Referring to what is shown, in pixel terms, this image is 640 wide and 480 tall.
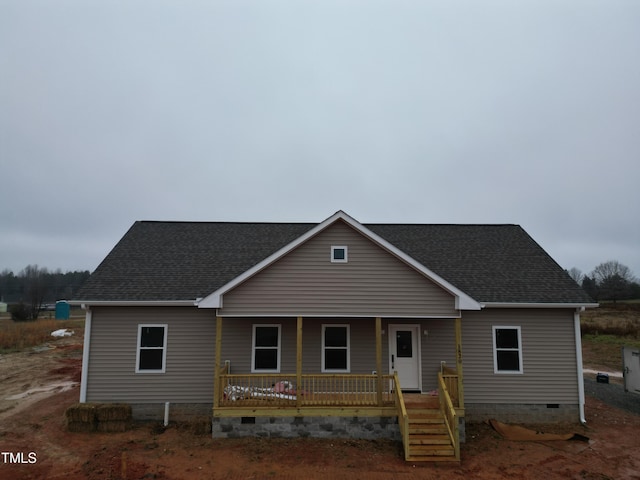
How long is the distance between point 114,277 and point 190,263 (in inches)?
97.2

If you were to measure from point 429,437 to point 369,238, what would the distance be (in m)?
5.39

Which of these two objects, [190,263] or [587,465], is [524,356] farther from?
[190,263]

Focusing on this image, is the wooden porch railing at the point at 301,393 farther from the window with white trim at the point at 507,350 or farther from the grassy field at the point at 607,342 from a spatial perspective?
the grassy field at the point at 607,342

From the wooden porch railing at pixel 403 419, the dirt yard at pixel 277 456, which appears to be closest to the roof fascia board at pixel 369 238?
the wooden porch railing at pixel 403 419

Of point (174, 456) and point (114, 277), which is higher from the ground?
point (114, 277)

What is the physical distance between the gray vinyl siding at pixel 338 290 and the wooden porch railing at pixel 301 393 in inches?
70.6

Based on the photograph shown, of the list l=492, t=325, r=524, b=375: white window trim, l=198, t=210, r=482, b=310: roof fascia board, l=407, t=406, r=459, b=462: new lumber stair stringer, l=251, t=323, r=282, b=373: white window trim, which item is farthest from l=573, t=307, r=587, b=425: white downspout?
l=251, t=323, r=282, b=373: white window trim

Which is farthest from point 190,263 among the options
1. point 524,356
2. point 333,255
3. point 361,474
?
point 524,356

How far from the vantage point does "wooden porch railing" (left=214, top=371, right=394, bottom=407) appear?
10625mm

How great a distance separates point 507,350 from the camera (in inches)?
489

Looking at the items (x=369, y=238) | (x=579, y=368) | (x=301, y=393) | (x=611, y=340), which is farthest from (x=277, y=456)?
(x=611, y=340)

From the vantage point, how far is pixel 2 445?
397 inches

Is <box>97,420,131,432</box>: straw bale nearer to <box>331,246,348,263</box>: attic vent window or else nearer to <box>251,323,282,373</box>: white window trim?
<box>251,323,282,373</box>: white window trim

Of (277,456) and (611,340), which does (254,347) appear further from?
(611,340)
